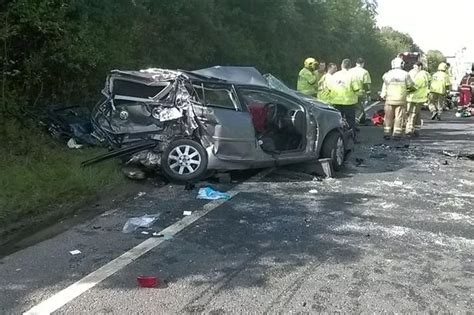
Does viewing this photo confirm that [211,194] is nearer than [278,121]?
Yes

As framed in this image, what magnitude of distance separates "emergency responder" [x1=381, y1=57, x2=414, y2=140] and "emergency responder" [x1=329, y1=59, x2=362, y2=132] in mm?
1424

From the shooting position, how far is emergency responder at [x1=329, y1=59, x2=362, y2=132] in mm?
12328

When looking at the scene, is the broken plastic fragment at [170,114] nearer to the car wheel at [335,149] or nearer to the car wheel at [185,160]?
the car wheel at [185,160]

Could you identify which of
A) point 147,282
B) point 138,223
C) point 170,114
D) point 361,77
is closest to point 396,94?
point 361,77

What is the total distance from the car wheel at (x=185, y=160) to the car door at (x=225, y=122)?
0.21m

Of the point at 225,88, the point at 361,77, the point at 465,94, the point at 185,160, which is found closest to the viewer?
the point at 185,160

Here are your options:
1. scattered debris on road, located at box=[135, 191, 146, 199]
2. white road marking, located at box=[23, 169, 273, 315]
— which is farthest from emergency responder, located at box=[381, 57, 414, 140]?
white road marking, located at box=[23, 169, 273, 315]

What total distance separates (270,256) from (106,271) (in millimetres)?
1369

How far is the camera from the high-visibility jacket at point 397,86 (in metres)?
13.5

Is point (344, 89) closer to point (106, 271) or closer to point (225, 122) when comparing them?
point (225, 122)

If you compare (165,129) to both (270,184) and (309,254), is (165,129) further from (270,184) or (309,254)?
(309,254)

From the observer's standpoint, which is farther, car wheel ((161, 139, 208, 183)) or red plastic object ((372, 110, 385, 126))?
red plastic object ((372, 110, 385, 126))

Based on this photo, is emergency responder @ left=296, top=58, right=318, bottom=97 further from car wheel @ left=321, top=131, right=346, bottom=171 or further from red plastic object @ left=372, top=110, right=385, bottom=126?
car wheel @ left=321, top=131, right=346, bottom=171

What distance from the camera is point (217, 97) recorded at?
27.1ft
